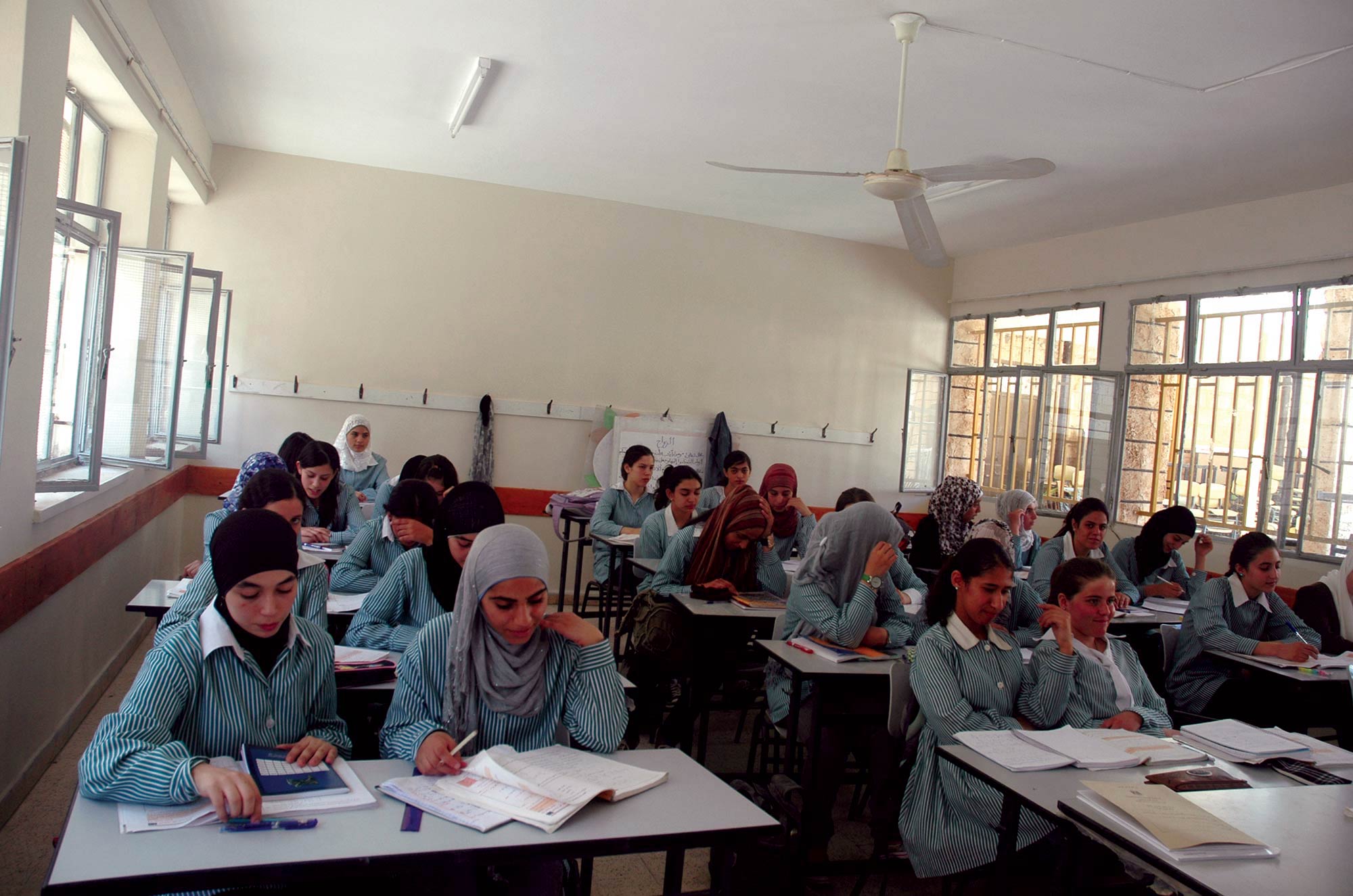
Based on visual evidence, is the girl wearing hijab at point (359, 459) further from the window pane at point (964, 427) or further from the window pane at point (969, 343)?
the window pane at point (969, 343)

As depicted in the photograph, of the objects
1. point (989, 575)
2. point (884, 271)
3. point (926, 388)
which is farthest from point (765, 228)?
point (989, 575)

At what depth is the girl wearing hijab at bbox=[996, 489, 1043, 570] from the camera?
6.16m

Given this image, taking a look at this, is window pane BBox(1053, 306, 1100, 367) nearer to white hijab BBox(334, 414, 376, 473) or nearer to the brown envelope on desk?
white hijab BBox(334, 414, 376, 473)

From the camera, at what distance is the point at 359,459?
6.66 m

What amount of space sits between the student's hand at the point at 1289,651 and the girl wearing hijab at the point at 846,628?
167 centimetres

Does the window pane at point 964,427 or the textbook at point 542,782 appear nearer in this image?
the textbook at point 542,782

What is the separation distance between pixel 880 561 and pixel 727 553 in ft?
3.30

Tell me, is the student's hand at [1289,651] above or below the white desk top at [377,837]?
above

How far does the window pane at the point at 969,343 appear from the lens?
8875 mm

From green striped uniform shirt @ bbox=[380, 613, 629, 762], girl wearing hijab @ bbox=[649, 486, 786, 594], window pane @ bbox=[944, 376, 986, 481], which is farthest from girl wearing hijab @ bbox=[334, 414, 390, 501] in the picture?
window pane @ bbox=[944, 376, 986, 481]

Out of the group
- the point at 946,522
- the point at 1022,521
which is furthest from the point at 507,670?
the point at 1022,521

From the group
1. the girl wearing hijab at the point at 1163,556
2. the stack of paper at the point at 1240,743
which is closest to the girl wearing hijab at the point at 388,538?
the stack of paper at the point at 1240,743

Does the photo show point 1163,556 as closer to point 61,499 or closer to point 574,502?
point 574,502

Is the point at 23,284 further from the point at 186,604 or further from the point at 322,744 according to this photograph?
the point at 322,744
